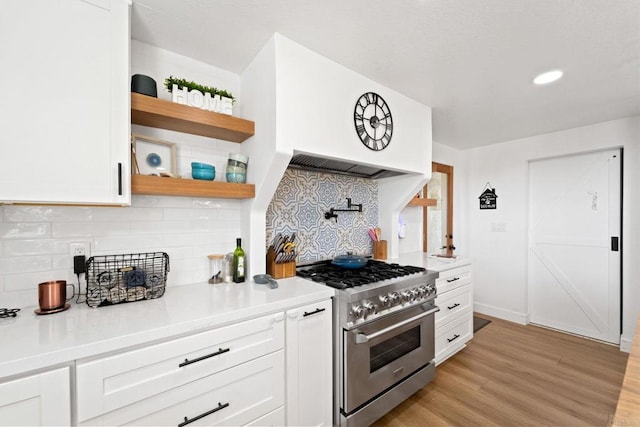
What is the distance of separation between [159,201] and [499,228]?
4.09 metres

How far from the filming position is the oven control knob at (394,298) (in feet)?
5.90

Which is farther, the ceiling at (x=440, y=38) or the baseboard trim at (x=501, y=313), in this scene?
the baseboard trim at (x=501, y=313)

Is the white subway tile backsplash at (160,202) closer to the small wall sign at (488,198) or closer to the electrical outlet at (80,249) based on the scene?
the electrical outlet at (80,249)

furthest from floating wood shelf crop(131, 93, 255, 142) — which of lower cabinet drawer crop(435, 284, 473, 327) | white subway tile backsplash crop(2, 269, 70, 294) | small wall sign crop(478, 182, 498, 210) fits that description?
small wall sign crop(478, 182, 498, 210)

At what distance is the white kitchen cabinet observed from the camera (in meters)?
2.37

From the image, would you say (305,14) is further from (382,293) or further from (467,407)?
(467,407)

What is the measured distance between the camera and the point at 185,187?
58.5 inches

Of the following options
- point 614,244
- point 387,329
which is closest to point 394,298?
point 387,329

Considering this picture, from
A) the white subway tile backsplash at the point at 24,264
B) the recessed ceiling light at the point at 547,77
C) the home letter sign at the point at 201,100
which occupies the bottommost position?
the white subway tile backsplash at the point at 24,264

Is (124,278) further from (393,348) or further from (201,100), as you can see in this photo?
(393,348)

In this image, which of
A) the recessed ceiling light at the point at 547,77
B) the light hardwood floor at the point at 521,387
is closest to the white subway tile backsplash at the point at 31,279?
the light hardwood floor at the point at 521,387

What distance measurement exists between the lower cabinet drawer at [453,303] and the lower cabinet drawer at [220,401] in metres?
1.60

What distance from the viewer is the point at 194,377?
1.14 metres

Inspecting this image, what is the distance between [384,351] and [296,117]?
65.4 inches
